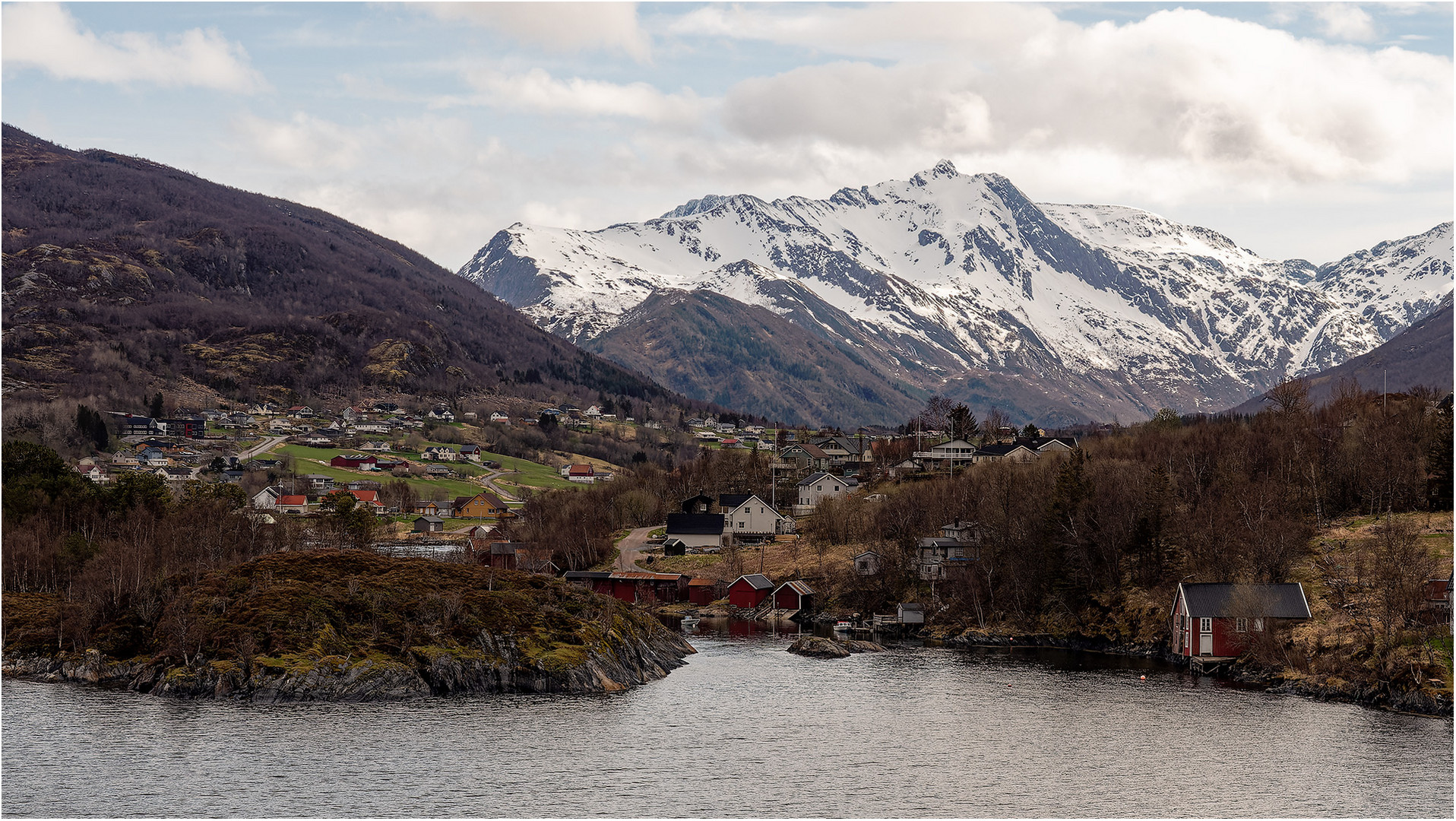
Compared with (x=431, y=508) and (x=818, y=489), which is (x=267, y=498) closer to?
(x=431, y=508)

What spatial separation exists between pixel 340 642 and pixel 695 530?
228 feet

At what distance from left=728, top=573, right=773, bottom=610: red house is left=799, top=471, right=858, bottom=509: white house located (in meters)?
40.4

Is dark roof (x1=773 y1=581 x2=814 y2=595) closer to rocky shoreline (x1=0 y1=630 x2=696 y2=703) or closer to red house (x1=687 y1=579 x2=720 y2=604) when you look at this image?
red house (x1=687 y1=579 x2=720 y2=604)

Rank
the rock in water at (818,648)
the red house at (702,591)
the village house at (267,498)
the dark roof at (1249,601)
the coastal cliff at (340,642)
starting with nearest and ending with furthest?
the coastal cliff at (340,642), the dark roof at (1249,601), the rock in water at (818,648), the red house at (702,591), the village house at (267,498)

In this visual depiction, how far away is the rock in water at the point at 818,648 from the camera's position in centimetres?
9519

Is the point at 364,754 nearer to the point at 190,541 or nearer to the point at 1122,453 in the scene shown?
the point at 190,541

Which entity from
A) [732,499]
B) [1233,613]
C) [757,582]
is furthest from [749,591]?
[1233,613]

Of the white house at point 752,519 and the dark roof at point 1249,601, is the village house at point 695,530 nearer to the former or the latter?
the white house at point 752,519

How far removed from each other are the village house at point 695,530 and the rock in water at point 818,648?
46043 mm

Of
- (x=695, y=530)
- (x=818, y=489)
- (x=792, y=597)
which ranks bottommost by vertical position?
(x=792, y=597)

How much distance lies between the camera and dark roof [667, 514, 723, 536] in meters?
144

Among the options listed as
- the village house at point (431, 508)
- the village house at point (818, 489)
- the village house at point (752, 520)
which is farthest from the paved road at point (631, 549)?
the village house at point (431, 508)

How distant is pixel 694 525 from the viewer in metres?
145

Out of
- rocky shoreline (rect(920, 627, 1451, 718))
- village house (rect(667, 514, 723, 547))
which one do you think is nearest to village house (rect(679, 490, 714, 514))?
village house (rect(667, 514, 723, 547))
